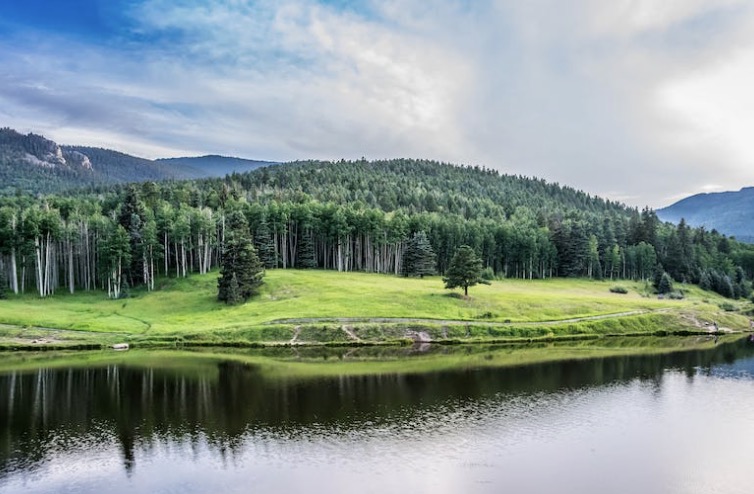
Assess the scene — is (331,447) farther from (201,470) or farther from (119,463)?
(119,463)

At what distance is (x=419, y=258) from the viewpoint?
13862 centimetres

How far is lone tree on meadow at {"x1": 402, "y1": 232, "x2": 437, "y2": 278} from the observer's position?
138250mm

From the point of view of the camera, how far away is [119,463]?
120 ft

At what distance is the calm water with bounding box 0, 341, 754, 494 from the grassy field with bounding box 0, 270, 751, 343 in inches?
815

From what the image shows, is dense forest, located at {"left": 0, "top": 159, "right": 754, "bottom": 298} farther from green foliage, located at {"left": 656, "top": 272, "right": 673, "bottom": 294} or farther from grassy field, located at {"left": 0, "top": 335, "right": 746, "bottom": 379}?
grassy field, located at {"left": 0, "top": 335, "right": 746, "bottom": 379}

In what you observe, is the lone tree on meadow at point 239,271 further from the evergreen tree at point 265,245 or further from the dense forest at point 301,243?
the evergreen tree at point 265,245

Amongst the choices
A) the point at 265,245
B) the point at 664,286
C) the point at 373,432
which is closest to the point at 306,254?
the point at 265,245

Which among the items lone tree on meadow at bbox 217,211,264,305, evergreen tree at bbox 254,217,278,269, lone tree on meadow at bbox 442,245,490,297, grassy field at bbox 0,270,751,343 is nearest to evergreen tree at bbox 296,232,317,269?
evergreen tree at bbox 254,217,278,269

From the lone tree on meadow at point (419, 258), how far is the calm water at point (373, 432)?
74.4 meters

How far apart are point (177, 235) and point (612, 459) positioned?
102 meters

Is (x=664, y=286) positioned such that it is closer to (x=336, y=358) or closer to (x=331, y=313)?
(x=331, y=313)

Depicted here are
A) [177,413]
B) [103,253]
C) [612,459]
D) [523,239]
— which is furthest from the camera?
[523,239]

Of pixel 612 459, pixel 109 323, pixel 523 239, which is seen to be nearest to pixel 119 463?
pixel 612 459

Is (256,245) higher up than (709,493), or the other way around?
(256,245)
